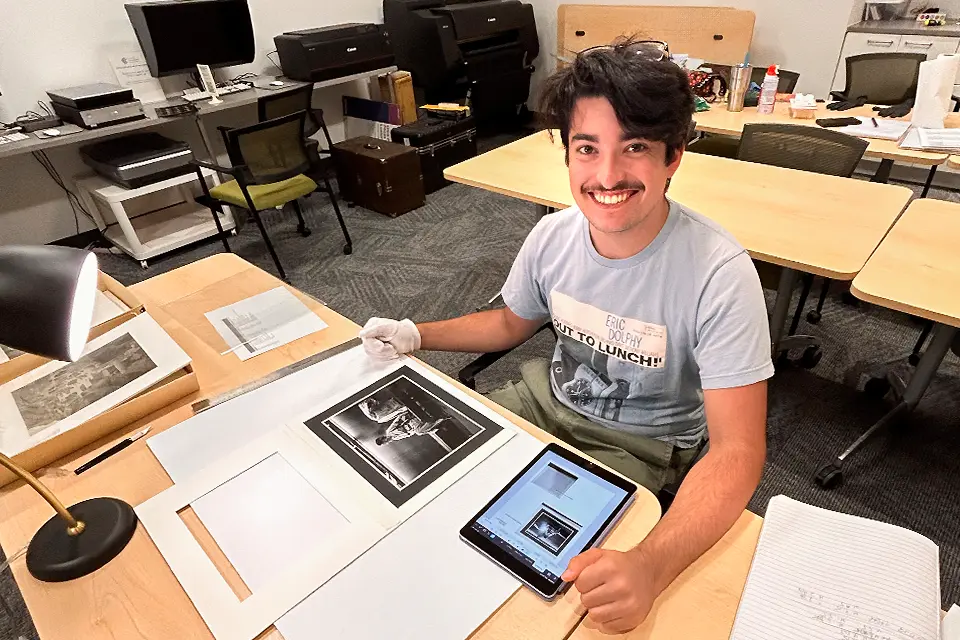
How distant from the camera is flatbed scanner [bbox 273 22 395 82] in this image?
3.51 metres

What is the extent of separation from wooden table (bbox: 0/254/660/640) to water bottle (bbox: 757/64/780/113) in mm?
2395

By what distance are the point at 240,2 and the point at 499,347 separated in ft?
10.5

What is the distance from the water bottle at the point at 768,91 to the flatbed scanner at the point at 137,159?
2935 mm

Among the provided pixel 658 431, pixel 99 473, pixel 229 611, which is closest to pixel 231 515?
pixel 229 611

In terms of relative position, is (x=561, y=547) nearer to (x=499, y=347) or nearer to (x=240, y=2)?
(x=499, y=347)

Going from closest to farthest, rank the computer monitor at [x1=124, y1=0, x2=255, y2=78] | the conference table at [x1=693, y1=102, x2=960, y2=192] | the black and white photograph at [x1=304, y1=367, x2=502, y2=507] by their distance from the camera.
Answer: the black and white photograph at [x1=304, y1=367, x2=502, y2=507] < the conference table at [x1=693, y1=102, x2=960, y2=192] < the computer monitor at [x1=124, y1=0, x2=255, y2=78]

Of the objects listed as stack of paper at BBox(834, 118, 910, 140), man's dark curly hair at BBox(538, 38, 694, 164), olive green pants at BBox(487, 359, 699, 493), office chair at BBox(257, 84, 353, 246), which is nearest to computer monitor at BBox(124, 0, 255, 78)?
office chair at BBox(257, 84, 353, 246)

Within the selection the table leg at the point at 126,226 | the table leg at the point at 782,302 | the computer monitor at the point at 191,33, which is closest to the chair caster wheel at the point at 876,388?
the table leg at the point at 782,302

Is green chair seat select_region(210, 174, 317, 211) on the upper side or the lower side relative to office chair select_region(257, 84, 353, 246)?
lower

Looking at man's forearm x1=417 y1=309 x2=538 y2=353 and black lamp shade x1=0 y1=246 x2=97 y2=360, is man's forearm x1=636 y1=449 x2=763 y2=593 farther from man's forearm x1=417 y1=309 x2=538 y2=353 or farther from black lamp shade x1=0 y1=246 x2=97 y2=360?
black lamp shade x1=0 y1=246 x2=97 y2=360

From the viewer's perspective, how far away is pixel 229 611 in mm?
674

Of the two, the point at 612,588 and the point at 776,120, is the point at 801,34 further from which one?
the point at 612,588

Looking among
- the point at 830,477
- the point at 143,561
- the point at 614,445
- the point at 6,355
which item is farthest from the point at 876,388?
the point at 6,355

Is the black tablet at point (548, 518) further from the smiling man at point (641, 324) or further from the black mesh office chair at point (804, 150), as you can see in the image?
the black mesh office chair at point (804, 150)
